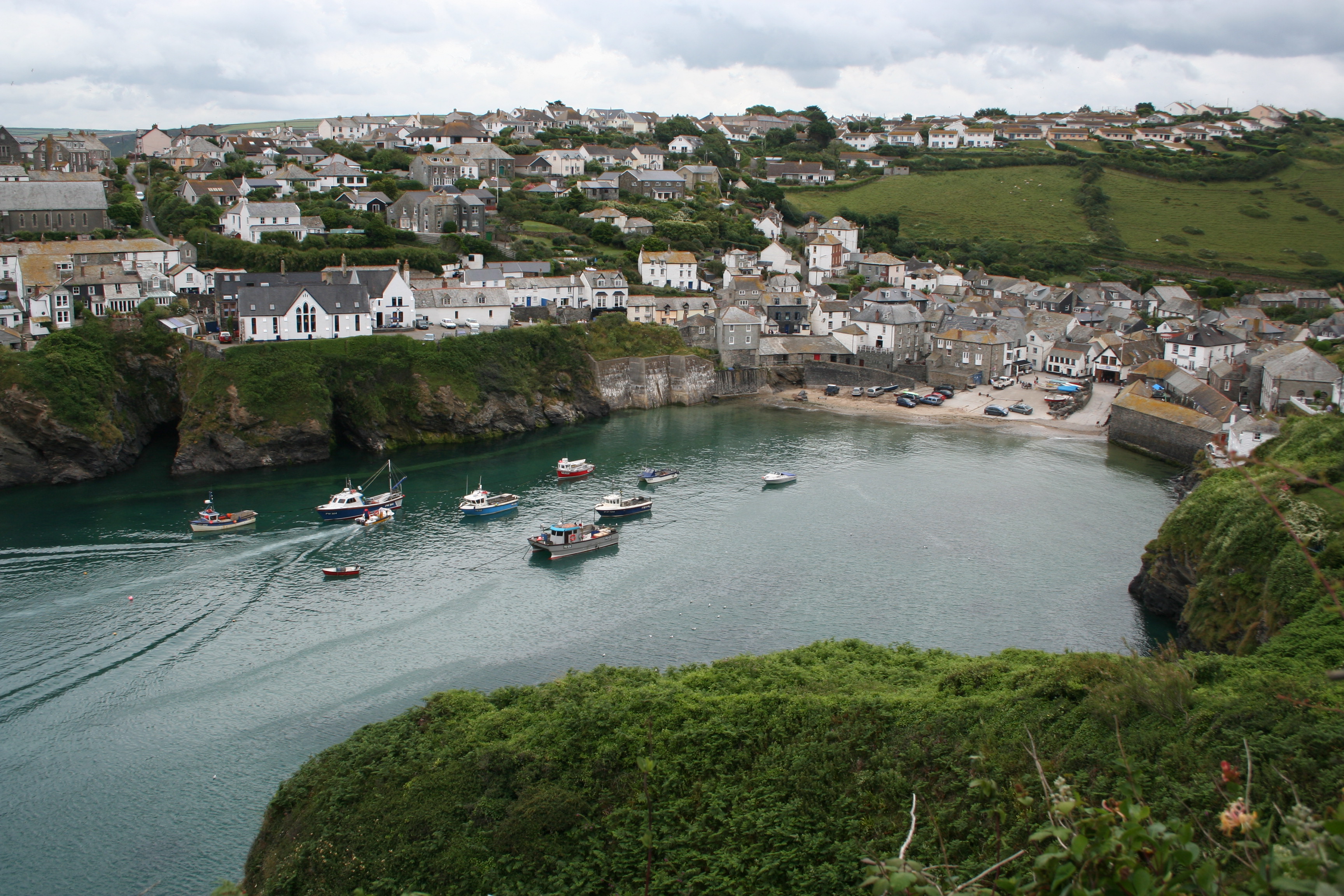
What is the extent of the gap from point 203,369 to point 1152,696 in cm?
4060

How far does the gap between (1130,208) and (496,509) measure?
82.6 metres

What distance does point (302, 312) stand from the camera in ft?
156

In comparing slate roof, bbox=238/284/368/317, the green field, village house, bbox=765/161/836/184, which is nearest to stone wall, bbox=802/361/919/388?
slate roof, bbox=238/284/368/317

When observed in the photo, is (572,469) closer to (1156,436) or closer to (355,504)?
(355,504)

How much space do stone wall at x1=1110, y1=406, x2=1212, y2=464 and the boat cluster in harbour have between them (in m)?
17.8

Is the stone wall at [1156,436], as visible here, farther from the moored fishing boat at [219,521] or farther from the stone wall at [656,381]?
the moored fishing boat at [219,521]

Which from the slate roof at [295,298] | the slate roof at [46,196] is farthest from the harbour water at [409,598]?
the slate roof at [46,196]

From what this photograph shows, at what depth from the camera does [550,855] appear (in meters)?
14.1

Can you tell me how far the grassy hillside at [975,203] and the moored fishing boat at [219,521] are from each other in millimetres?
69293

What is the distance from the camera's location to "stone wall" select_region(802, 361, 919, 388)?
6075 cm

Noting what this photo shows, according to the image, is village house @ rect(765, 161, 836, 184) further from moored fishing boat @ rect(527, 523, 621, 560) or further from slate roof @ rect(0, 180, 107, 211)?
moored fishing boat @ rect(527, 523, 621, 560)

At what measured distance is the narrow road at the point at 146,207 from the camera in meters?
63.3

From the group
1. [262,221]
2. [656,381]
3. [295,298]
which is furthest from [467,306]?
[262,221]

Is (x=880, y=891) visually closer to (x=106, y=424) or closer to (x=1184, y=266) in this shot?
(x=106, y=424)
